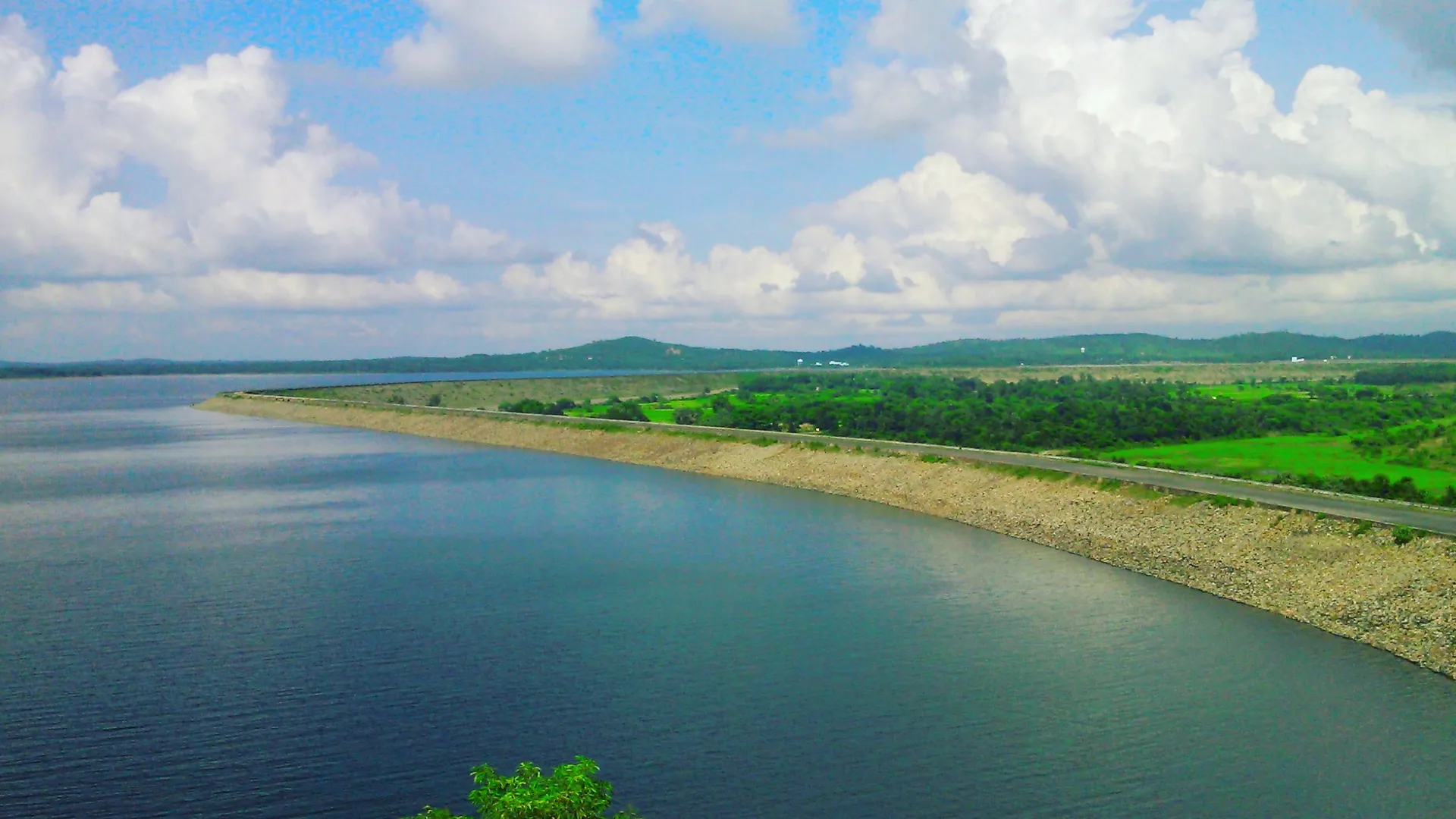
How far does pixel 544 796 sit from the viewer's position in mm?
12648

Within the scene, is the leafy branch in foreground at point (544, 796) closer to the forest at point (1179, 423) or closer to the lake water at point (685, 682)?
the lake water at point (685, 682)

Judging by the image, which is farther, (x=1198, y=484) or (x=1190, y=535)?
(x=1198, y=484)

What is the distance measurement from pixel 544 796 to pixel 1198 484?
44.2 meters

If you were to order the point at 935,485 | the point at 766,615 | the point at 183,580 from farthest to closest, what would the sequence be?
1. the point at 935,485
2. the point at 183,580
3. the point at 766,615

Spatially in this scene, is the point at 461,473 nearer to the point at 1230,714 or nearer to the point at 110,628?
the point at 110,628

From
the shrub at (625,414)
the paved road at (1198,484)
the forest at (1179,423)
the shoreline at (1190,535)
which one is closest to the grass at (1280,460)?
the forest at (1179,423)

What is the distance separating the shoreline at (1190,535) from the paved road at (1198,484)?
1.29 metres

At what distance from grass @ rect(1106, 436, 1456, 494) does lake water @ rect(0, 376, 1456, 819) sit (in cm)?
1921

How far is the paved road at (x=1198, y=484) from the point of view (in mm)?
39156

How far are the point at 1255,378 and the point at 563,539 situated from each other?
6477 inches

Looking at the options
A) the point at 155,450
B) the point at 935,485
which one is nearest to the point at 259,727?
the point at 935,485

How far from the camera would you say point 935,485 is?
61.3 m

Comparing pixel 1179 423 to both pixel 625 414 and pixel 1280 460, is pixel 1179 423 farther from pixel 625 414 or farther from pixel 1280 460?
pixel 625 414

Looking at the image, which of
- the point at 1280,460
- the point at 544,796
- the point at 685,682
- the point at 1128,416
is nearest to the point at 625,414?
the point at 1128,416
